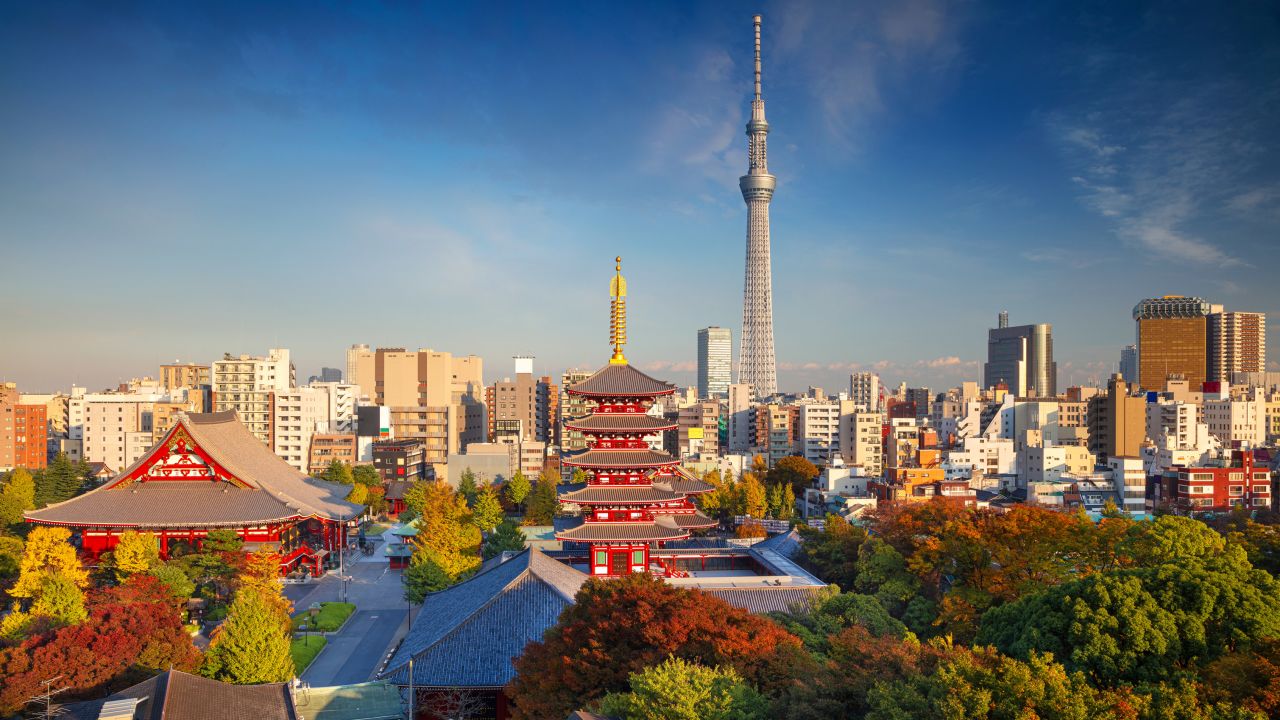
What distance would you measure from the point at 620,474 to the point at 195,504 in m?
18.1

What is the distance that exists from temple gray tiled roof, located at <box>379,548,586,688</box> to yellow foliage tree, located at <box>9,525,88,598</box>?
14.1 meters

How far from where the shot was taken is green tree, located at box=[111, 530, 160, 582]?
3191 centimetres

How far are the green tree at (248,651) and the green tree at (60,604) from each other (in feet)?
18.4

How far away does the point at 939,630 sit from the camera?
25.8 m

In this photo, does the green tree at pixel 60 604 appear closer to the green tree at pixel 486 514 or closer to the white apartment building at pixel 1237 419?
the green tree at pixel 486 514

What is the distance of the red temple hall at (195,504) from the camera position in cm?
3506

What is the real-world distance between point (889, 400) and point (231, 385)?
86659mm

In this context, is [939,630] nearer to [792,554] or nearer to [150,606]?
[792,554]

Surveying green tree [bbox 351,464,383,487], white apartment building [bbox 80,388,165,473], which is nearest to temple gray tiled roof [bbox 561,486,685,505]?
green tree [bbox 351,464,383,487]

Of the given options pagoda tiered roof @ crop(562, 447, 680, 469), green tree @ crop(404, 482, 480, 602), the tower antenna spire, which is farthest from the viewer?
the tower antenna spire

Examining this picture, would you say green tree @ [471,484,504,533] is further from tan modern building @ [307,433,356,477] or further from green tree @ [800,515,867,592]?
tan modern building @ [307,433,356,477]

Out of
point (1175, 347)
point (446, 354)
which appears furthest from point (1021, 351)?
point (446, 354)

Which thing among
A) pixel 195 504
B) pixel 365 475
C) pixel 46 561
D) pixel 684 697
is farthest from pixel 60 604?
pixel 365 475

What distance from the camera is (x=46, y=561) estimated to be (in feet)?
101
